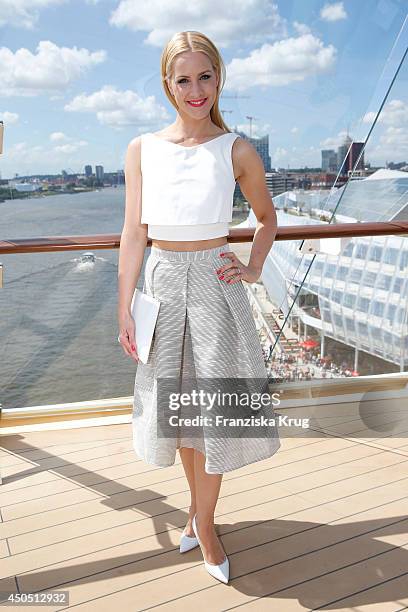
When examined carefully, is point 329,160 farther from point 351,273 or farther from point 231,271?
point 231,271

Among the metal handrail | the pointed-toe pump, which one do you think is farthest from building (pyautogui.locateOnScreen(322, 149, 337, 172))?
the pointed-toe pump

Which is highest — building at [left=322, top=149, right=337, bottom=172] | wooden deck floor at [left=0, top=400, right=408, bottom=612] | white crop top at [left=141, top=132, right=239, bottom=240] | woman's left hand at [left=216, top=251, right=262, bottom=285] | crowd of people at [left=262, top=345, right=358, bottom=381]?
building at [left=322, top=149, right=337, bottom=172]

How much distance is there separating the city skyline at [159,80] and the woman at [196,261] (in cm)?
133

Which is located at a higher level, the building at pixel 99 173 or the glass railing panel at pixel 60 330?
the building at pixel 99 173

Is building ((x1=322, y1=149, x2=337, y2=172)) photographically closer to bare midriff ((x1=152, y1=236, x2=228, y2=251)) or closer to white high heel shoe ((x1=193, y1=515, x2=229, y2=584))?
bare midriff ((x1=152, y1=236, x2=228, y2=251))

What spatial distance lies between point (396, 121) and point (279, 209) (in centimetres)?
79

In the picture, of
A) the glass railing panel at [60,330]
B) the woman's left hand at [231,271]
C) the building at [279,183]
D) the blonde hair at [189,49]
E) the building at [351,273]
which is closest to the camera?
the blonde hair at [189,49]

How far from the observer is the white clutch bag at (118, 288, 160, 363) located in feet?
6.12

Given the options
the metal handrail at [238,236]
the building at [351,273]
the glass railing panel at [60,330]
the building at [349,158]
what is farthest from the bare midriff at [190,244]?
the building at [349,158]

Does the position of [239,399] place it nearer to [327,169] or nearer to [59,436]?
[59,436]

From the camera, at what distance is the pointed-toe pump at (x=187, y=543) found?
6.75 ft

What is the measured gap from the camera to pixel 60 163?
10.3 feet

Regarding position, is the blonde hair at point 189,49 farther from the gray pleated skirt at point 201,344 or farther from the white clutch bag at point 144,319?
the white clutch bag at point 144,319

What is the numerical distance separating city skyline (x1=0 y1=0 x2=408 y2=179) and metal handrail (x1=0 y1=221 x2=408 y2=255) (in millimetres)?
520
